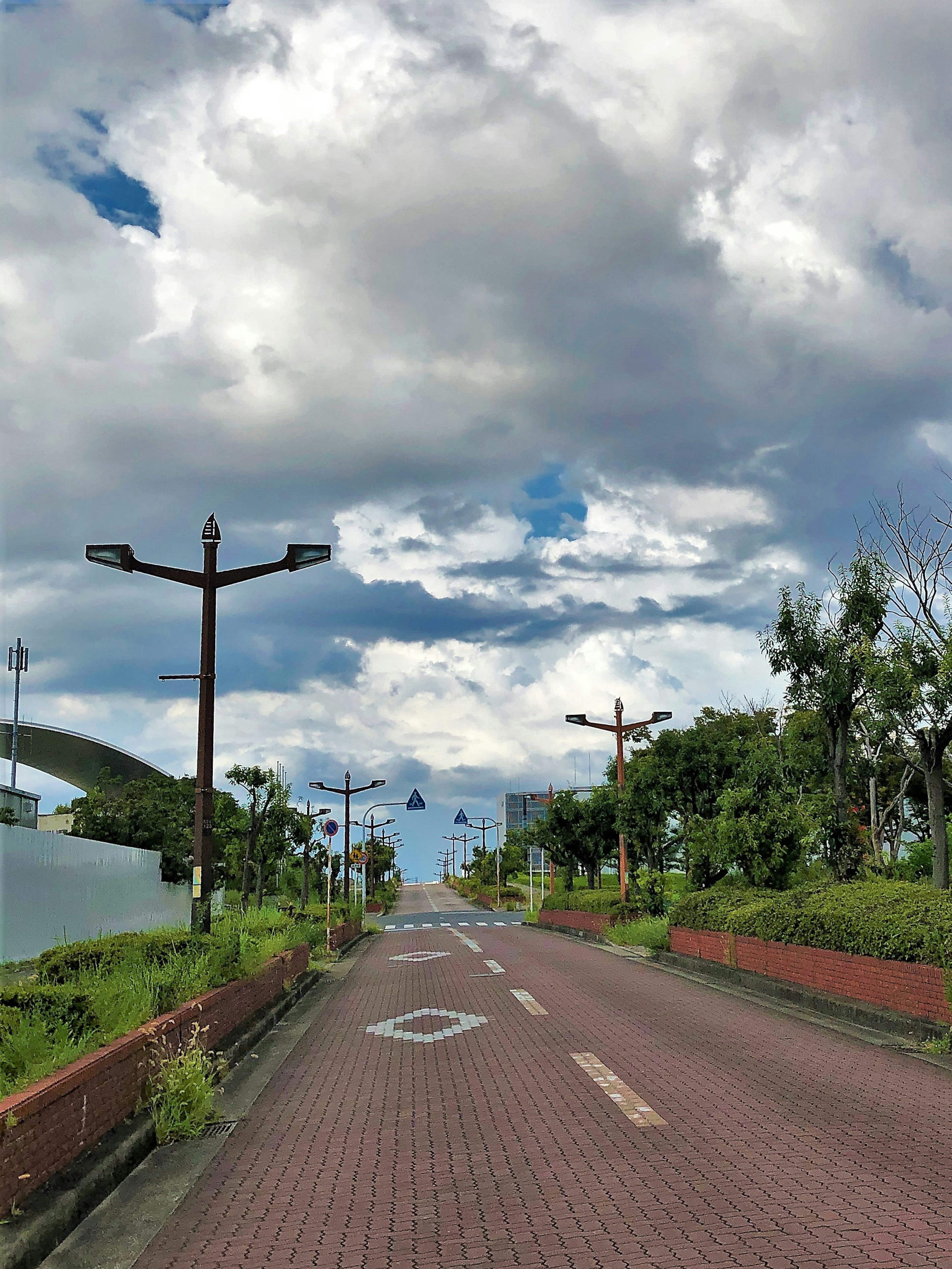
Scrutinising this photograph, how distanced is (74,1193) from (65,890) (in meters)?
19.4

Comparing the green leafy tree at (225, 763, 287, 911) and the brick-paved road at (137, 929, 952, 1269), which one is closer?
the brick-paved road at (137, 929, 952, 1269)

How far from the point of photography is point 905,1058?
422 inches

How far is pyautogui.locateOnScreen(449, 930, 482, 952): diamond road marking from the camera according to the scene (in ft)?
96.7

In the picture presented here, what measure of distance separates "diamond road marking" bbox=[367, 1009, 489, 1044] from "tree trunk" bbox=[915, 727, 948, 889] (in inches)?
497

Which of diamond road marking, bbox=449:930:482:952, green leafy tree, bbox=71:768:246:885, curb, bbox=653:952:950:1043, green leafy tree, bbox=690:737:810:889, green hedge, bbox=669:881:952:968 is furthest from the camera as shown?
green leafy tree, bbox=71:768:246:885

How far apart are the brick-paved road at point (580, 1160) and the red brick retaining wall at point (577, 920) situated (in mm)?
22200

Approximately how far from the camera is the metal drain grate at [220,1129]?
8.19 meters

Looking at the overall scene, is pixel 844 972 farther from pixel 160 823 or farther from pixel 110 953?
pixel 160 823

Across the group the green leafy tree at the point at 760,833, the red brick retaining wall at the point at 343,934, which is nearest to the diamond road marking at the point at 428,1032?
the green leafy tree at the point at 760,833

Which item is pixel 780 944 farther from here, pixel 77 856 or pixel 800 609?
pixel 77 856

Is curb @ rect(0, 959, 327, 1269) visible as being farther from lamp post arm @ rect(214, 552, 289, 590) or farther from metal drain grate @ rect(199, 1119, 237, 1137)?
lamp post arm @ rect(214, 552, 289, 590)

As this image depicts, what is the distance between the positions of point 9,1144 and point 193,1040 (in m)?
3.06

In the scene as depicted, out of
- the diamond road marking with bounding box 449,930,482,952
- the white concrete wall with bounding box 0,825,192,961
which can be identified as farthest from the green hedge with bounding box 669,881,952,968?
the white concrete wall with bounding box 0,825,192,961

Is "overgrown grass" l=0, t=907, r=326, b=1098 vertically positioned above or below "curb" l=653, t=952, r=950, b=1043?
above
